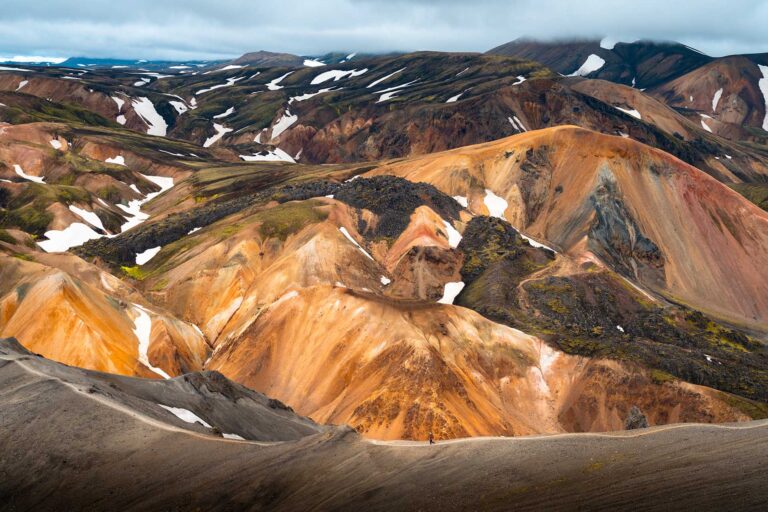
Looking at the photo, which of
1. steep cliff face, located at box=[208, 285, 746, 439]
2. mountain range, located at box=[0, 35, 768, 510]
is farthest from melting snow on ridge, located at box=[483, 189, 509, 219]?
steep cliff face, located at box=[208, 285, 746, 439]

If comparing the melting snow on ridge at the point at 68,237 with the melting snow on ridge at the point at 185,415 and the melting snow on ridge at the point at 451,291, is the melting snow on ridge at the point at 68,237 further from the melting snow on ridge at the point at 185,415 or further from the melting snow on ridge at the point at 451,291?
the melting snow on ridge at the point at 185,415

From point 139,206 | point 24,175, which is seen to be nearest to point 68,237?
point 139,206

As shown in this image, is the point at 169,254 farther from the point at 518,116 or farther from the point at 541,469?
the point at 518,116

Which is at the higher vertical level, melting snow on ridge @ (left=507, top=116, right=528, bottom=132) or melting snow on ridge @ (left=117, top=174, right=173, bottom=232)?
melting snow on ridge @ (left=507, top=116, right=528, bottom=132)

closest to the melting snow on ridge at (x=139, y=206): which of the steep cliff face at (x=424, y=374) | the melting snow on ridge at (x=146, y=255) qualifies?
the melting snow on ridge at (x=146, y=255)

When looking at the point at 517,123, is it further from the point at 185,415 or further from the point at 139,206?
the point at 185,415

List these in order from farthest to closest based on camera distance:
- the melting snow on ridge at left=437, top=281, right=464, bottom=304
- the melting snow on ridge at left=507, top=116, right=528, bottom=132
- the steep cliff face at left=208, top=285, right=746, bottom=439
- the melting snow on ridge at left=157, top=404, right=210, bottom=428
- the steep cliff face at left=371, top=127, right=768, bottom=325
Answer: the melting snow on ridge at left=507, top=116, right=528, bottom=132
the steep cliff face at left=371, top=127, right=768, bottom=325
the melting snow on ridge at left=437, top=281, right=464, bottom=304
the steep cliff face at left=208, top=285, right=746, bottom=439
the melting snow on ridge at left=157, top=404, right=210, bottom=428

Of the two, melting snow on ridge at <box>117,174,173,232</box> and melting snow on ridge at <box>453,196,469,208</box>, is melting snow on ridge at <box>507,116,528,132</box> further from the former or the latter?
melting snow on ridge at <box>117,174,173,232</box>
